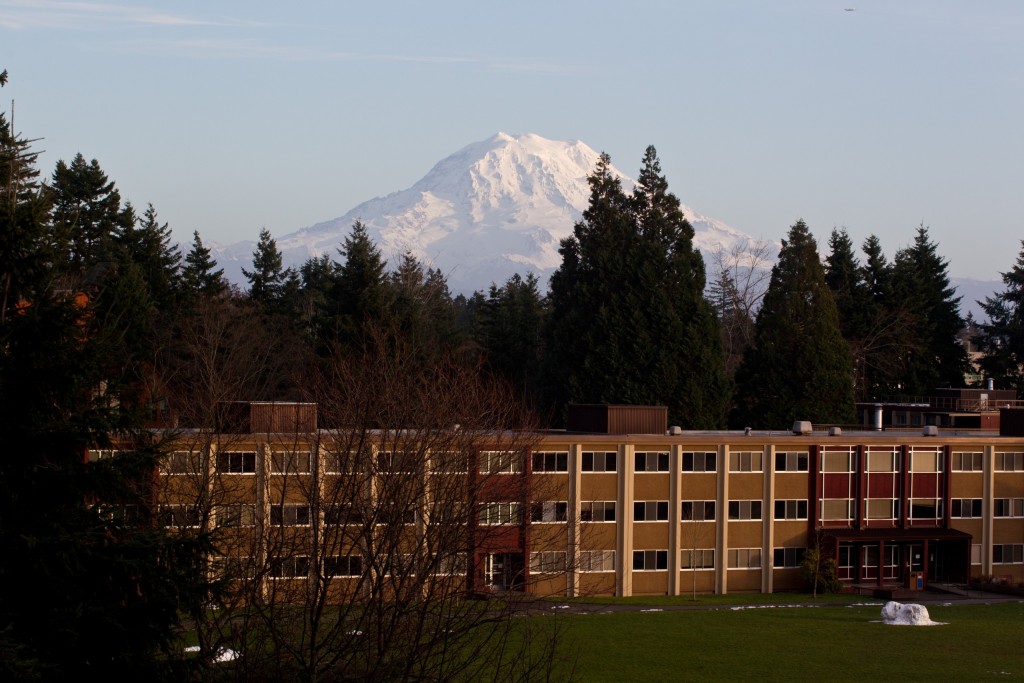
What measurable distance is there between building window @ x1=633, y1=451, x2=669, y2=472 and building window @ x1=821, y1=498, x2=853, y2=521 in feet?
26.2

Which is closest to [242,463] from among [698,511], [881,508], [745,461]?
[698,511]

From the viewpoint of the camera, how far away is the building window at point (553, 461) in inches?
2008

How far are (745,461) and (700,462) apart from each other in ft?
7.20

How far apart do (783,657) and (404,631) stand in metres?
25.2

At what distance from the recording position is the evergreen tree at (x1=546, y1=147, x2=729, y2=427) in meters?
71.0

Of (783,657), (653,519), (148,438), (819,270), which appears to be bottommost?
(783,657)

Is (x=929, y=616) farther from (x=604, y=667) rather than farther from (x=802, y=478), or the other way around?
(x=604, y=667)

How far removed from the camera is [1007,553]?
192ft

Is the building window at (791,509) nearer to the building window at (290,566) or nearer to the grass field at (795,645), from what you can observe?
the grass field at (795,645)

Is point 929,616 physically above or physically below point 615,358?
below

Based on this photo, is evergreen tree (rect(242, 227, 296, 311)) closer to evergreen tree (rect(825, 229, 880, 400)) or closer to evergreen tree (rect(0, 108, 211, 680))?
evergreen tree (rect(825, 229, 880, 400))

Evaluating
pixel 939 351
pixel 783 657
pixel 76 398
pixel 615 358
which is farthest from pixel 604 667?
pixel 939 351

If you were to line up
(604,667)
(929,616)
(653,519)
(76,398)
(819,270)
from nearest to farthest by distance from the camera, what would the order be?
(76,398) < (604,667) < (929,616) < (653,519) < (819,270)

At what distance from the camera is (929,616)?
4931 cm
